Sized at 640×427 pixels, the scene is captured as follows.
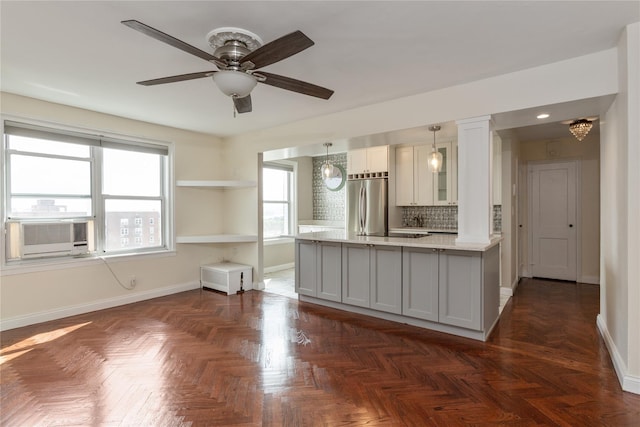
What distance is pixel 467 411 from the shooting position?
205 centimetres

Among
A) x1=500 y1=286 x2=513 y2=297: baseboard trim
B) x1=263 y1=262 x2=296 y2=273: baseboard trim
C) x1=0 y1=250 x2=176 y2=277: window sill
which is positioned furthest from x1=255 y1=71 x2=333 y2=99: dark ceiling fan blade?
x1=263 y1=262 x2=296 y2=273: baseboard trim

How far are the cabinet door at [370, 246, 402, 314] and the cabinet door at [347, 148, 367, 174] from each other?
8.43 feet

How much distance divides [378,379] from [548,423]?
104 centimetres

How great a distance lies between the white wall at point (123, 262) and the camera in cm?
357

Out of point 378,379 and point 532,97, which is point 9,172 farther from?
point 532,97

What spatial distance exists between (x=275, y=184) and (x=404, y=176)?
9.00ft

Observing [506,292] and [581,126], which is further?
[506,292]

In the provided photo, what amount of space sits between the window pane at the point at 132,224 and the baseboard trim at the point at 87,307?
2.17 ft

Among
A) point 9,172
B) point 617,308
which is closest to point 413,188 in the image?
point 617,308

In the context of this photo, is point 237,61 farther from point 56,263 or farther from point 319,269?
point 56,263

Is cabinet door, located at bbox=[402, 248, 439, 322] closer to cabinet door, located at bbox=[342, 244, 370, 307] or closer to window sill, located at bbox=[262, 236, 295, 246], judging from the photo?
cabinet door, located at bbox=[342, 244, 370, 307]

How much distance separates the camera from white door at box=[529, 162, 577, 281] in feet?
18.3

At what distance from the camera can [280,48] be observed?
6.06 ft

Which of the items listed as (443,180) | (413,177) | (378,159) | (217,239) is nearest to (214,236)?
(217,239)
